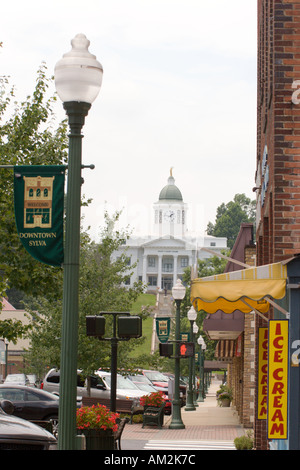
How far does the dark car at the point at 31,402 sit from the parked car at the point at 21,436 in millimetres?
9600

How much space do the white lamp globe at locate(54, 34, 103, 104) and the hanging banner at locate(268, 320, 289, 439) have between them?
4133mm

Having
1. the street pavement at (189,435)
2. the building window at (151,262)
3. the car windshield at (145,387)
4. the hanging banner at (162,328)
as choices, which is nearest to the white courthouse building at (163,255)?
the building window at (151,262)

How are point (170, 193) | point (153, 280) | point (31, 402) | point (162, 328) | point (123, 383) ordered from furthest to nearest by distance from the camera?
point (170, 193) → point (153, 280) → point (162, 328) → point (123, 383) → point (31, 402)

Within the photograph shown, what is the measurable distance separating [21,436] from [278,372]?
372cm

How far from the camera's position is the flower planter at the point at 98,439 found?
15633 mm

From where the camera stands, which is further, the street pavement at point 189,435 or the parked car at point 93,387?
the parked car at point 93,387

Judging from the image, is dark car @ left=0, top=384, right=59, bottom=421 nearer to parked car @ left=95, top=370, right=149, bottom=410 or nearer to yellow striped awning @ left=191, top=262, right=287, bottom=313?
parked car @ left=95, top=370, right=149, bottom=410

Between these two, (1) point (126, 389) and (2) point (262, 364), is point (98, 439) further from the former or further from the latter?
(1) point (126, 389)

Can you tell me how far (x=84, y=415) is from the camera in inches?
627

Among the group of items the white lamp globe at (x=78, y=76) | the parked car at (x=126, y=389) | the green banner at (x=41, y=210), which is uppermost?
the white lamp globe at (x=78, y=76)

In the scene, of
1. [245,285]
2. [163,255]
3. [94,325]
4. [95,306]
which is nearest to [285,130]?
[245,285]

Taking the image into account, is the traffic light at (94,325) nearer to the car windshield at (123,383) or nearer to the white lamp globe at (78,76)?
the white lamp globe at (78,76)

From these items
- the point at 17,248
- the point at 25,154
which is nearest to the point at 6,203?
the point at 17,248

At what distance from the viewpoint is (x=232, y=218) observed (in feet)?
628
